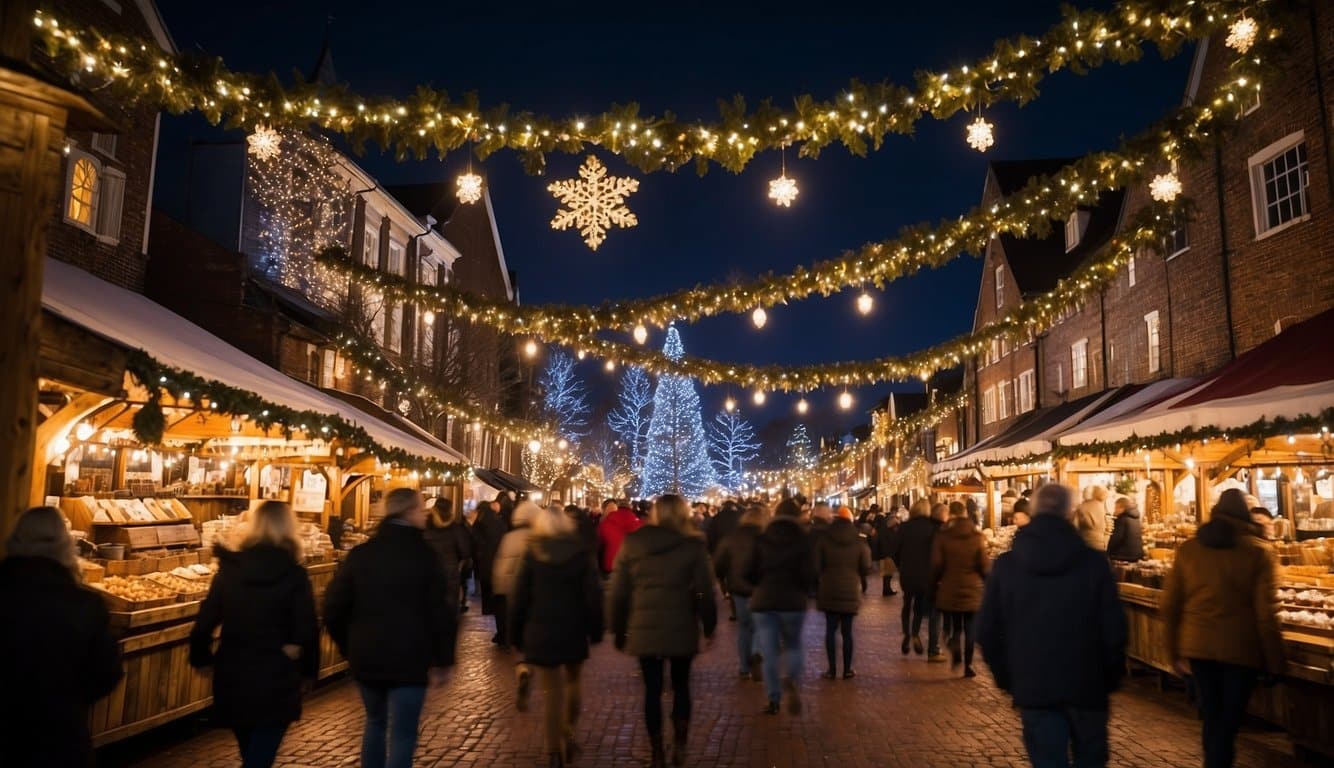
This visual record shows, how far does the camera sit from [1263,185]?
52.7 ft

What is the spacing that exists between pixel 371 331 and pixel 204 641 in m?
21.3

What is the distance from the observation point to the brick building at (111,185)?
14570 millimetres

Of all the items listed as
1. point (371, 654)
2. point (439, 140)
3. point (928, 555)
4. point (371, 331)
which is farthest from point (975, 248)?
point (371, 331)

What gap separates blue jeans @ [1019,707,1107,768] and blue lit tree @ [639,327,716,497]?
251 feet

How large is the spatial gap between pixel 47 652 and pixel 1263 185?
17560 millimetres

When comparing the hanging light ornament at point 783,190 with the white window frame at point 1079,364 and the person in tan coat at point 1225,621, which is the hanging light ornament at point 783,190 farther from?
the white window frame at point 1079,364

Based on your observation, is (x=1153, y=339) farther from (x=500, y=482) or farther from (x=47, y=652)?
(x=500, y=482)

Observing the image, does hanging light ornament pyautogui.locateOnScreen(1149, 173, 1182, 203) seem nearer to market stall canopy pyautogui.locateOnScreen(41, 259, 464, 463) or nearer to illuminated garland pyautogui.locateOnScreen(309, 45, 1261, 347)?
illuminated garland pyautogui.locateOnScreen(309, 45, 1261, 347)

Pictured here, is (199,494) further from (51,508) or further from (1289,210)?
(1289,210)

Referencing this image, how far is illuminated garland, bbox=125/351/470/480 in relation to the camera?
7.97 m

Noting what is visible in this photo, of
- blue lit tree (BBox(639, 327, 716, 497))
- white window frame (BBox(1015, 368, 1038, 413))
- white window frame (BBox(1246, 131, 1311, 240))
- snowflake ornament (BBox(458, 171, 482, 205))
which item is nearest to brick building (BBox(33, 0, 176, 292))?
snowflake ornament (BBox(458, 171, 482, 205))

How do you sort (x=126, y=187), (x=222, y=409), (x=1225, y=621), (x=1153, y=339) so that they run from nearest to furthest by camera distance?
(x=1225, y=621) < (x=222, y=409) < (x=126, y=187) < (x=1153, y=339)

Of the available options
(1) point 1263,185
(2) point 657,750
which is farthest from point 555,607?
(1) point 1263,185

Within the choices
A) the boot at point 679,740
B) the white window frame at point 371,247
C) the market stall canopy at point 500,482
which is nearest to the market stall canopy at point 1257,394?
the boot at point 679,740
